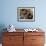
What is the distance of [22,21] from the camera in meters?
4.63

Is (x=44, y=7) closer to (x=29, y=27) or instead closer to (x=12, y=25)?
(x=29, y=27)

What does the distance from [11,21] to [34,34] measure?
3.22 feet

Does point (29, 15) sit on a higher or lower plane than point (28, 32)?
higher

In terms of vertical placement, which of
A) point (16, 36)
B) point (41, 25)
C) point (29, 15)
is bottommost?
point (16, 36)

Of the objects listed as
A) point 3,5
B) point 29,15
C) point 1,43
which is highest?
point 3,5

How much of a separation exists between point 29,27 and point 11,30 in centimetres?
75

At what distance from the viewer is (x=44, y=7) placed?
4605mm

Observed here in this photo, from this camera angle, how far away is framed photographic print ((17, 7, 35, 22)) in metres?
4.60

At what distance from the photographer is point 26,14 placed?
4.63 metres

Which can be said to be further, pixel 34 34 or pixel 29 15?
pixel 29 15

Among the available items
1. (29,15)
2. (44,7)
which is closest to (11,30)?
(29,15)

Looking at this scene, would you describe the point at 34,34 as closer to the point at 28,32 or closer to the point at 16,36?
the point at 28,32

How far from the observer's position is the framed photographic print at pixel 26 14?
4.60m

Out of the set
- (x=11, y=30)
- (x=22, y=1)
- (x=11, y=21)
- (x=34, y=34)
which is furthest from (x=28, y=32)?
(x=22, y=1)
